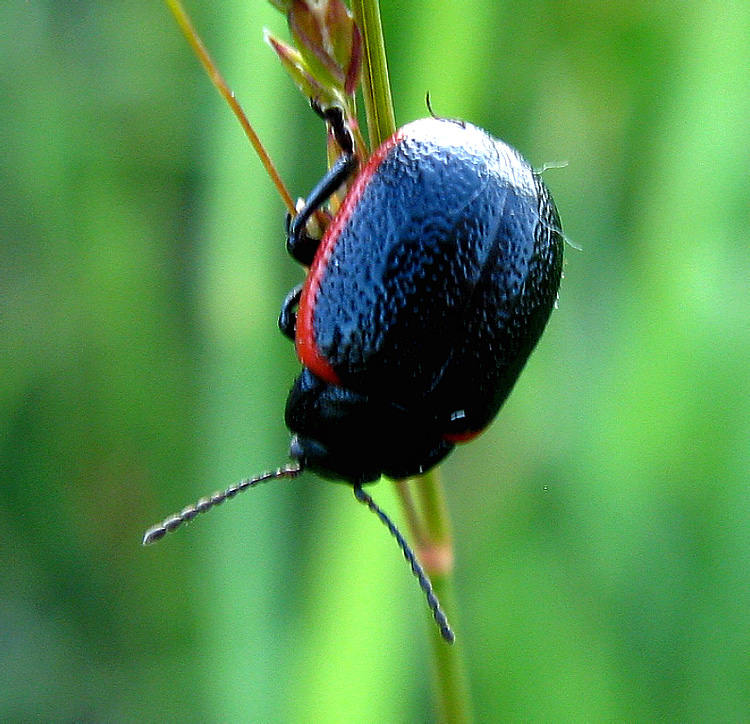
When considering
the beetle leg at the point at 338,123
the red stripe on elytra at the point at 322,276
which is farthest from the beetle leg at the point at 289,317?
the beetle leg at the point at 338,123

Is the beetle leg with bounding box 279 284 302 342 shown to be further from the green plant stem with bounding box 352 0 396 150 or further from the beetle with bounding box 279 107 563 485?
the green plant stem with bounding box 352 0 396 150

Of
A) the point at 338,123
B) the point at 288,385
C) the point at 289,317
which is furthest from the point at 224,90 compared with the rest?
the point at 288,385

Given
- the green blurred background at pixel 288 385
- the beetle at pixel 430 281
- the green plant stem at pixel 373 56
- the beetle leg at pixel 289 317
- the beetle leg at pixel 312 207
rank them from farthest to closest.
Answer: the green blurred background at pixel 288 385 → the beetle leg at pixel 289 317 → the beetle at pixel 430 281 → the beetle leg at pixel 312 207 → the green plant stem at pixel 373 56

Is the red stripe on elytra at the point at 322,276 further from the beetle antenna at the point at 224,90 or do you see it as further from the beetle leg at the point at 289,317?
the beetle antenna at the point at 224,90

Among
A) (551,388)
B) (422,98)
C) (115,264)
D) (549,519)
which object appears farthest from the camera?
(115,264)

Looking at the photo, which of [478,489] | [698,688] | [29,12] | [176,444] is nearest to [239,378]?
[176,444]

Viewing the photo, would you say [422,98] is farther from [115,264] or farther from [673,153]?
[115,264]

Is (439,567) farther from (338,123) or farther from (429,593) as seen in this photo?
(338,123)
